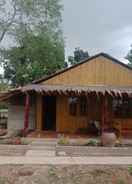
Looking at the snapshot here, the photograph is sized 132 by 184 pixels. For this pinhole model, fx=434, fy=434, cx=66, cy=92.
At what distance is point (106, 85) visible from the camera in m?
23.1

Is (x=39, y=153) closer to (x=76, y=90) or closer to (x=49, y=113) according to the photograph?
(x=76, y=90)

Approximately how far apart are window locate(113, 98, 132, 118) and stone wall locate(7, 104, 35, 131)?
15.3 feet

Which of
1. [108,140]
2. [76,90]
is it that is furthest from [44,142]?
[76,90]

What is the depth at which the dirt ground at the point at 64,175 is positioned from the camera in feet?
39.9

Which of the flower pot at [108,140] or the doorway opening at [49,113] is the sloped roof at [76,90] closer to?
the flower pot at [108,140]

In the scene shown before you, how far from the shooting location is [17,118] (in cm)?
2498

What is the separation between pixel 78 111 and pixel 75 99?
0.67m

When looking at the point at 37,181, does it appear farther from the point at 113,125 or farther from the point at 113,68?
the point at 113,68

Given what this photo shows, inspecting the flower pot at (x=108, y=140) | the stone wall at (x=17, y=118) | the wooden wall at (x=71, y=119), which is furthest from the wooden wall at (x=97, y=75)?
the flower pot at (x=108, y=140)

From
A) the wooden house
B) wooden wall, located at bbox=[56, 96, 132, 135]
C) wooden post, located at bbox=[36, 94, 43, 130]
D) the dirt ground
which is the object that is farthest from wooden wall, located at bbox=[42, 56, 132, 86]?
the dirt ground

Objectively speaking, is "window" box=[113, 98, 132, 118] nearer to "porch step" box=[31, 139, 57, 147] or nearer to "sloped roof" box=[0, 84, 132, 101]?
"sloped roof" box=[0, 84, 132, 101]

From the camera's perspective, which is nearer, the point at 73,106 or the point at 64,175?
the point at 64,175

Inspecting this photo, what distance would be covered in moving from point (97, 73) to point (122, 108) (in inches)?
93.4

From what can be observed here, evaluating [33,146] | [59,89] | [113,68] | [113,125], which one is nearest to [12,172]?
[33,146]
